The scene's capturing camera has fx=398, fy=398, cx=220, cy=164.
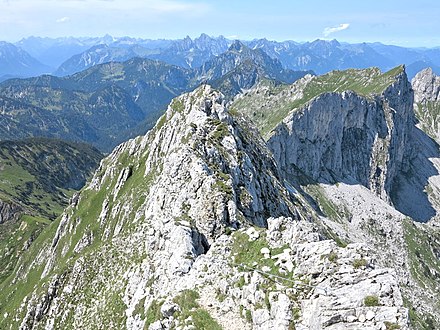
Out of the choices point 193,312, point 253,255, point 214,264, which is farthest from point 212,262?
point 193,312

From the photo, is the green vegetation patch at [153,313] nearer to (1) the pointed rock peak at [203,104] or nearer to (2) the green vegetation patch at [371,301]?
(2) the green vegetation patch at [371,301]

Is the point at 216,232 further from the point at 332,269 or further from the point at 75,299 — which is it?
the point at 75,299

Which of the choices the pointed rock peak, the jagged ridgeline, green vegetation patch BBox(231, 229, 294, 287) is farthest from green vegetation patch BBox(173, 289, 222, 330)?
the pointed rock peak

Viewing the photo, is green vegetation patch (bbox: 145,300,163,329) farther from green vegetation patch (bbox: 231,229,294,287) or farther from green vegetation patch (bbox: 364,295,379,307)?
green vegetation patch (bbox: 364,295,379,307)

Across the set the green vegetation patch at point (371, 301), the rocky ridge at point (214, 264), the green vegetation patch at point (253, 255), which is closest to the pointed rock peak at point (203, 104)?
the rocky ridge at point (214, 264)

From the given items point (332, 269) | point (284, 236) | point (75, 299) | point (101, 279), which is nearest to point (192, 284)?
point (284, 236)

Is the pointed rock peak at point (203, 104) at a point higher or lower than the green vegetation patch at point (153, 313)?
higher

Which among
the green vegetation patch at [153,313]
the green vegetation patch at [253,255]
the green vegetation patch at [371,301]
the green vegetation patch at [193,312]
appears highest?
the green vegetation patch at [371,301]

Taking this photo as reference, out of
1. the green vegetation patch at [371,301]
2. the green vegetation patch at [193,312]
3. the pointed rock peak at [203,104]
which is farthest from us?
the pointed rock peak at [203,104]

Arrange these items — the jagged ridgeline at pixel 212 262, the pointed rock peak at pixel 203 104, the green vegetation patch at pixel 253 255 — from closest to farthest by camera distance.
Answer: the jagged ridgeline at pixel 212 262, the green vegetation patch at pixel 253 255, the pointed rock peak at pixel 203 104
